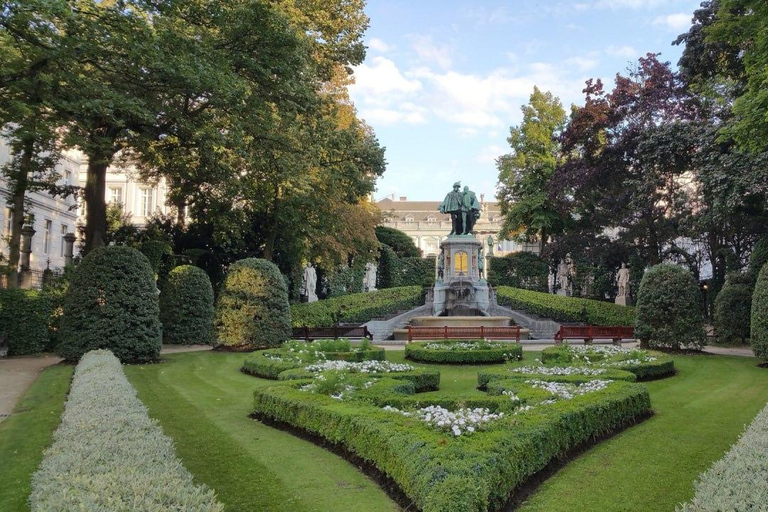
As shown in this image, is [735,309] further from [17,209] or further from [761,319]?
[17,209]

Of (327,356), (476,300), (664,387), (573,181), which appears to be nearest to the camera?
(664,387)

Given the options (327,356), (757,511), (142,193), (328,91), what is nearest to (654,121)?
(328,91)

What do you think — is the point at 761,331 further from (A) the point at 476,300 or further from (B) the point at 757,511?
(A) the point at 476,300

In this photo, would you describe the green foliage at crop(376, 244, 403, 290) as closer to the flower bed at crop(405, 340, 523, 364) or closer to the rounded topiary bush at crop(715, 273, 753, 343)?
the rounded topiary bush at crop(715, 273, 753, 343)

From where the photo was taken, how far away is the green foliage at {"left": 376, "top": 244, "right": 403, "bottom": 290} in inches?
1861

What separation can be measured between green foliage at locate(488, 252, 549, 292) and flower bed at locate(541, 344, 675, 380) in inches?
1175

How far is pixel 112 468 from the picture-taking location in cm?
402

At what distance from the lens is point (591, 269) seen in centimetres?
4025

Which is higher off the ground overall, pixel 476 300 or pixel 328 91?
pixel 328 91

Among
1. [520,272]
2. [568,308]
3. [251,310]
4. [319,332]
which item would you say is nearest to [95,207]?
[251,310]

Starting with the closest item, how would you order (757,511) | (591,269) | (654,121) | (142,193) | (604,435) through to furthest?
1. (757,511)
2. (604,435)
3. (654,121)
4. (591,269)
5. (142,193)

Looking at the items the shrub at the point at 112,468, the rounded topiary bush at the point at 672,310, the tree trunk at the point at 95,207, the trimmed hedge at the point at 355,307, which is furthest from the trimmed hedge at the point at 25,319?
the rounded topiary bush at the point at 672,310

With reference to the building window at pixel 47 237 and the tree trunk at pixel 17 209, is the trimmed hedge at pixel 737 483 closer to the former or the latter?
the tree trunk at pixel 17 209

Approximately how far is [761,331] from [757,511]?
539 inches
